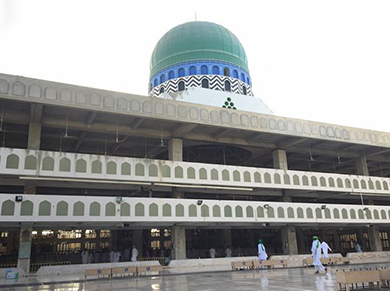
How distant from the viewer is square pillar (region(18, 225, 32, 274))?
54.4 feet

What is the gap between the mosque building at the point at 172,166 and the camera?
1708 cm

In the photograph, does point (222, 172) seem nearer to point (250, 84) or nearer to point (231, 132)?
point (231, 132)

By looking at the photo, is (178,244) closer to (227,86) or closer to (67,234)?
(67,234)

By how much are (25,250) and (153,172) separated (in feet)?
22.9

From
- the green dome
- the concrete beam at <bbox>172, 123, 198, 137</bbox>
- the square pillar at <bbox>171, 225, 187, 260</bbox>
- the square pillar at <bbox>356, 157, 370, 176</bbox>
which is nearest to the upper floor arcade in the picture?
the concrete beam at <bbox>172, 123, 198, 137</bbox>

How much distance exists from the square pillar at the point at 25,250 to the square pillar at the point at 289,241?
50.3ft

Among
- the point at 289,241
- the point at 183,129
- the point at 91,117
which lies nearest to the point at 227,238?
the point at 289,241

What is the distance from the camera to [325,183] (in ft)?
79.1

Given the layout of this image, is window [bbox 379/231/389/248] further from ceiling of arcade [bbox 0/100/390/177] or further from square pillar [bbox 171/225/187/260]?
square pillar [bbox 171/225/187/260]

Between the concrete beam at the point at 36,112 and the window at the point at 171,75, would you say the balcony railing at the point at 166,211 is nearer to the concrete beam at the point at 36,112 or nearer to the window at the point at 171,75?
the concrete beam at the point at 36,112

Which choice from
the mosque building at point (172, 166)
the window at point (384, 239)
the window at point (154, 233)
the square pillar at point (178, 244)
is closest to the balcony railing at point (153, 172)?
the mosque building at point (172, 166)

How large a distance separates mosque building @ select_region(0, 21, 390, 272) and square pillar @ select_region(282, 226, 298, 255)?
0.22 feet

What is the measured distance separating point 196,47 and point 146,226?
17791 mm

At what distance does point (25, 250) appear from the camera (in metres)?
16.7
